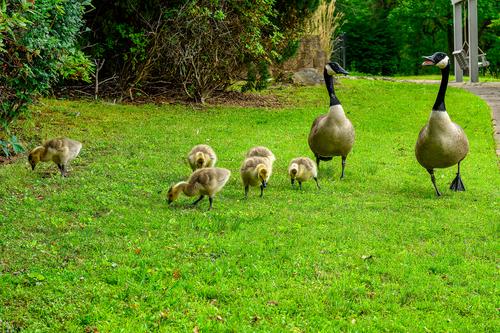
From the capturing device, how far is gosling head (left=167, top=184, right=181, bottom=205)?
841 cm

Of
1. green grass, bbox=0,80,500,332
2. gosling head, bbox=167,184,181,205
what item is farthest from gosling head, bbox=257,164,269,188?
gosling head, bbox=167,184,181,205

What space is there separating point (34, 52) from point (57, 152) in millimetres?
1790

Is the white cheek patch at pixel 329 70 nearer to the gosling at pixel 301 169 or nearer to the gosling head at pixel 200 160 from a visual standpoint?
the gosling at pixel 301 169

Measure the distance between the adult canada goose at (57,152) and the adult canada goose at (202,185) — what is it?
7.72 ft

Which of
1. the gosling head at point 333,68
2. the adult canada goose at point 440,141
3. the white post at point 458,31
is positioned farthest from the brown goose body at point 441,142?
the white post at point 458,31

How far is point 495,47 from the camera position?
4738 centimetres

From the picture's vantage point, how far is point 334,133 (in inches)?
421

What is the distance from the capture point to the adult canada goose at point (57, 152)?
9883mm

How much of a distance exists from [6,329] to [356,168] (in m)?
7.67

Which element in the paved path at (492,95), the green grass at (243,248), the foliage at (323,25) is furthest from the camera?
the foliage at (323,25)

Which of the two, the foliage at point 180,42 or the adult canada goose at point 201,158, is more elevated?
the foliage at point 180,42

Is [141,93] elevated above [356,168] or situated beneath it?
elevated above

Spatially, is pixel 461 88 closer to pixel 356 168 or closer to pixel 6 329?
pixel 356 168

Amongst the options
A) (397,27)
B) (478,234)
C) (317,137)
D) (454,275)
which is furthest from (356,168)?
(397,27)
